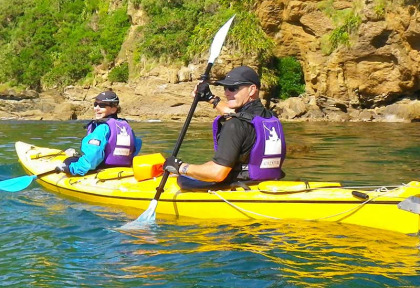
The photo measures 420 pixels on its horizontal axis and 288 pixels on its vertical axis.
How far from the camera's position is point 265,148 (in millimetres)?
4770

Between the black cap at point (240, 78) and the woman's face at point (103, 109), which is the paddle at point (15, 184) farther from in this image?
the black cap at point (240, 78)

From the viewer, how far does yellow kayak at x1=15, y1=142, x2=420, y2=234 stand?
4344mm

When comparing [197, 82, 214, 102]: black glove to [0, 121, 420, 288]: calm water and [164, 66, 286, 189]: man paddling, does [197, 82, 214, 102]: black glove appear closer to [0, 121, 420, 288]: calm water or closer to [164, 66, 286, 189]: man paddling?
[164, 66, 286, 189]: man paddling

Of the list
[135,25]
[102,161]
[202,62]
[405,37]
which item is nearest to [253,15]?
[202,62]

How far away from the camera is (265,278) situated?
140 inches

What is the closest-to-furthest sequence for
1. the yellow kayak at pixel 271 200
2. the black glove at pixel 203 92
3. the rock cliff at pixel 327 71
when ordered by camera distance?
the yellow kayak at pixel 271 200 → the black glove at pixel 203 92 → the rock cliff at pixel 327 71

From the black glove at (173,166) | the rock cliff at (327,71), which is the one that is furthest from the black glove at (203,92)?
the rock cliff at (327,71)

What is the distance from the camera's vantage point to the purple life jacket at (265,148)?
4691mm

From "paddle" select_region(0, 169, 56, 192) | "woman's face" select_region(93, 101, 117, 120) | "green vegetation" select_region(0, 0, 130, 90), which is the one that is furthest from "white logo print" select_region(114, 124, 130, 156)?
"green vegetation" select_region(0, 0, 130, 90)

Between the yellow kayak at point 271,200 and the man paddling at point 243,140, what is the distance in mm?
159

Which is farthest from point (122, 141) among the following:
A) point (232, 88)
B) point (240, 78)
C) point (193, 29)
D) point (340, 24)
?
point (193, 29)

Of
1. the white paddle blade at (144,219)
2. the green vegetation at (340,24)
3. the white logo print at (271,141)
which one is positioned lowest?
the white paddle blade at (144,219)

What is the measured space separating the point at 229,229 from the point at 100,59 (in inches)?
942

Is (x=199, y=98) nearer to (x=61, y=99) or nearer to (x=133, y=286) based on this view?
(x=133, y=286)
